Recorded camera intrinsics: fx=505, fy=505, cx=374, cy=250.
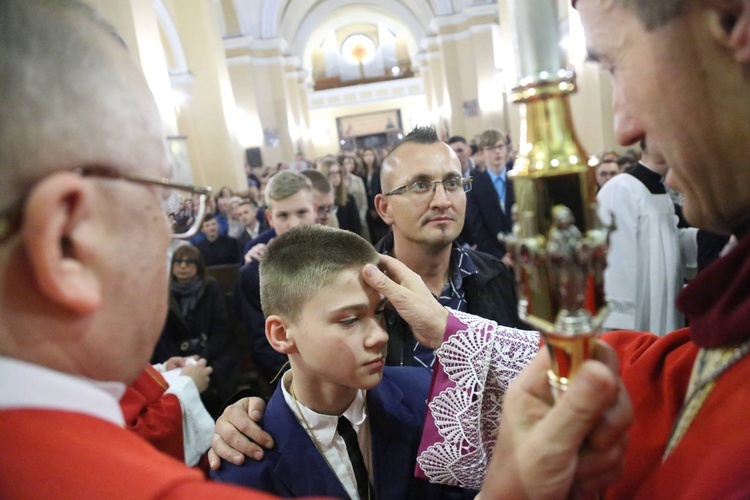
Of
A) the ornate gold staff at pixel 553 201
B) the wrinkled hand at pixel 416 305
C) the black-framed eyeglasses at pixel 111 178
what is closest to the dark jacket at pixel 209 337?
the wrinkled hand at pixel 416 305

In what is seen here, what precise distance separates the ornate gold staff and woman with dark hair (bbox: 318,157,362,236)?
438 centimetres

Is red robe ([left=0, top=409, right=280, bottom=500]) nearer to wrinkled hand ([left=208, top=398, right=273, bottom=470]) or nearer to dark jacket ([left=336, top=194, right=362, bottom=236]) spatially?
wrinkled hand ([left=208, top=398, right=273, bottom=470])

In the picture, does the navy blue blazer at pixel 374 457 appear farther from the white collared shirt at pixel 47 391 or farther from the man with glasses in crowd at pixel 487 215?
the man with glasses in crowd at pixel 487 215

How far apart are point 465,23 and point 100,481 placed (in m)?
16.8

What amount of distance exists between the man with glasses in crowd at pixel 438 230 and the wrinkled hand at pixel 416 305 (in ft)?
2.15

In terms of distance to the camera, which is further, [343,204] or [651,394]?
[343,204]

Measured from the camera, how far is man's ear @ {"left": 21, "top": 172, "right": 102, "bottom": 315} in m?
0.59

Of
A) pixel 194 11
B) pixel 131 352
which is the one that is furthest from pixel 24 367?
pixel 194 11

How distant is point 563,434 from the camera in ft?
1.90

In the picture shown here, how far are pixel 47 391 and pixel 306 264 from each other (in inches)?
37.5

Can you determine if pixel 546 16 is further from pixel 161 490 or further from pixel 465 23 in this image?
pixel 465 23

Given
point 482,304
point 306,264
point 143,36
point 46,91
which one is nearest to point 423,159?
point 482,304

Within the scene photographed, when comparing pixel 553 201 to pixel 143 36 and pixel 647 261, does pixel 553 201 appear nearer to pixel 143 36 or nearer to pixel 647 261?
pixel 647 261

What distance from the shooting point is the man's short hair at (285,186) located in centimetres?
309
